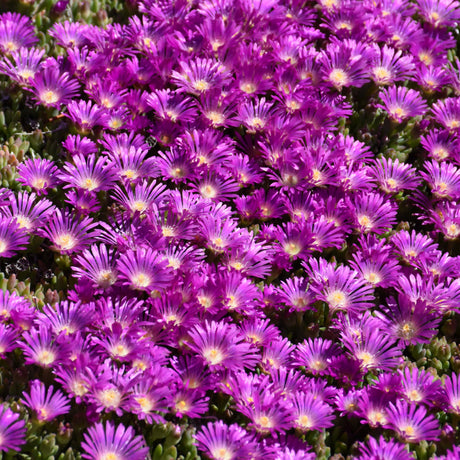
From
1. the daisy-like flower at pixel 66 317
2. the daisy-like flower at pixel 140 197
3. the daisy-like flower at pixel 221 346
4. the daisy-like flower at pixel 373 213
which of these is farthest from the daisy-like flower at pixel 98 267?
the daisy-like flower at pixel 373 213

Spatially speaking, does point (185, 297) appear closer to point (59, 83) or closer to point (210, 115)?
point (210, 115)

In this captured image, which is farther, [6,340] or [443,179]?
[443,179]

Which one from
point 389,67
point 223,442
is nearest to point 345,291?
point 223,442

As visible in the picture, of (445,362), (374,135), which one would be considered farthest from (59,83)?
(445,362)

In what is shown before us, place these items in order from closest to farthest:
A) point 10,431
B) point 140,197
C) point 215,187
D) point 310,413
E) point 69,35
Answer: point 10,431 → point 310,413 → point 140,197 → point 215,187 → point 69,35

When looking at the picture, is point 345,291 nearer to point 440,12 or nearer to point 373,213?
point 373,213

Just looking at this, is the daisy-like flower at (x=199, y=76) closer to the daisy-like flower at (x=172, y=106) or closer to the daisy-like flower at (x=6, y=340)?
the daisy-like flower at (x=172, y=106)
